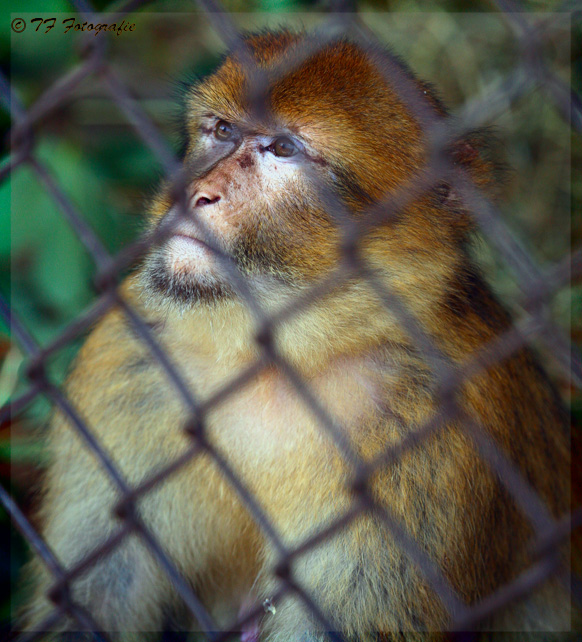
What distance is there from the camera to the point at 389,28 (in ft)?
13.9

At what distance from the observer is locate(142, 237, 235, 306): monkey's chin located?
1.74m

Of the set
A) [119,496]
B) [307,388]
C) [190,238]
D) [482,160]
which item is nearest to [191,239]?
[190,238]

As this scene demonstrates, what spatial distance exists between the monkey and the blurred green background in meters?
0.44

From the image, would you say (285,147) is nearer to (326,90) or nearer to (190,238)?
(326,90)

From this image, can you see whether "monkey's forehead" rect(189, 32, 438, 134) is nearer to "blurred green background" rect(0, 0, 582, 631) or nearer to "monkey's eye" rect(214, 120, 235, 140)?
"monkey's eye" rect(214, 120, 235, 140)

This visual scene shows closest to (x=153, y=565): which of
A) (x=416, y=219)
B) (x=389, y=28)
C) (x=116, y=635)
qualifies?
(x=116, y=635)

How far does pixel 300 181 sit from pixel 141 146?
1.90 metres

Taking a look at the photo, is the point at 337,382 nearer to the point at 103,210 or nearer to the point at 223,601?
the point at 223,601

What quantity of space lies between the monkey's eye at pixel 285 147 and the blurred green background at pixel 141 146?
2.13 ft

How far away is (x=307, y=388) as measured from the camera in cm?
177

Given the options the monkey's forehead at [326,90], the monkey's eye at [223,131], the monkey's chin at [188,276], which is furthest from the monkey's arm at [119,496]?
the monkey's forehead at [326,90]

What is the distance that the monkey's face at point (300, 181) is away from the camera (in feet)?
5.71

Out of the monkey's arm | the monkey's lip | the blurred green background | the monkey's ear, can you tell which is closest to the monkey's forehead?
the monkey's ear

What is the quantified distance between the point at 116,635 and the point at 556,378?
2.56 meters
